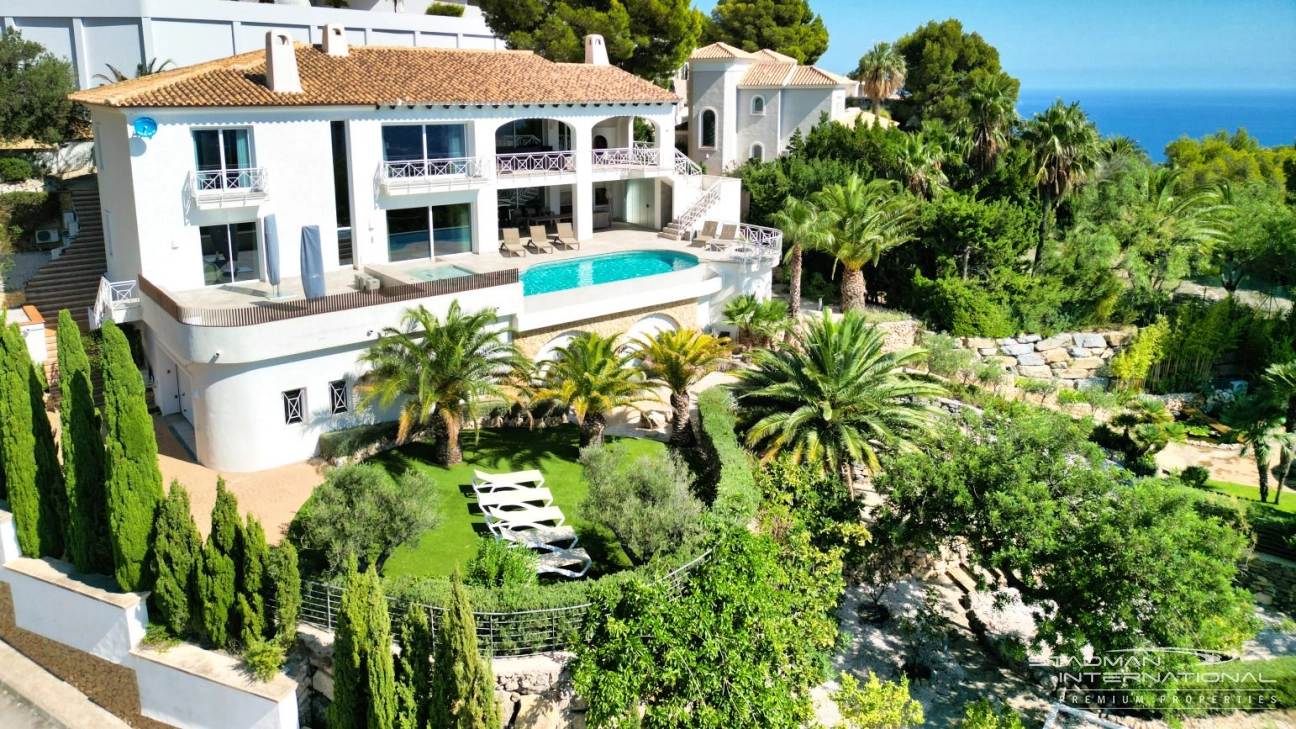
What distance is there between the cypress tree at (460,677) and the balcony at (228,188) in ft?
53.5

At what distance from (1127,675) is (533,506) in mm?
12431

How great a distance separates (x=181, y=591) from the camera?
18.3 metres

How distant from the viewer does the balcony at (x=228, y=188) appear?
26.9m

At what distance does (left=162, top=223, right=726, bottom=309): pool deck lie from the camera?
88.0ft

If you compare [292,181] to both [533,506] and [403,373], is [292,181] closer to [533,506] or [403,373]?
[403,373]

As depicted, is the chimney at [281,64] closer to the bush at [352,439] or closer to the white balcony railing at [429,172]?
the white balcony railing at [429,172]

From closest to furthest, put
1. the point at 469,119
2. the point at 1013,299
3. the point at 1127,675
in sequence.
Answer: the point at 1127,675
the point at 469,119
the point at 1013,299

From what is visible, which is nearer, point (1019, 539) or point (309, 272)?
point (1019, 539)

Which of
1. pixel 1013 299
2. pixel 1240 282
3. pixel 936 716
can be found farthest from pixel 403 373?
pixel 1240 282

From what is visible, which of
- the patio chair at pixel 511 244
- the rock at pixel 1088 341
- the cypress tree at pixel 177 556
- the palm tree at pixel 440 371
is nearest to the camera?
the cypress tree at pixel 177 556

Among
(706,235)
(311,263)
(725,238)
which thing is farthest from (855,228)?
(311,263)

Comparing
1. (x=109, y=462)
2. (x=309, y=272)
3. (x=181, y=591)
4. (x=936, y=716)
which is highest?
(x=309, y=272)

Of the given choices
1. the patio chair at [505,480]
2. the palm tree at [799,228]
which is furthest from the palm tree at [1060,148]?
the patio chair at [505,480]

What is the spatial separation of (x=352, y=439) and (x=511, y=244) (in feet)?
36.3
